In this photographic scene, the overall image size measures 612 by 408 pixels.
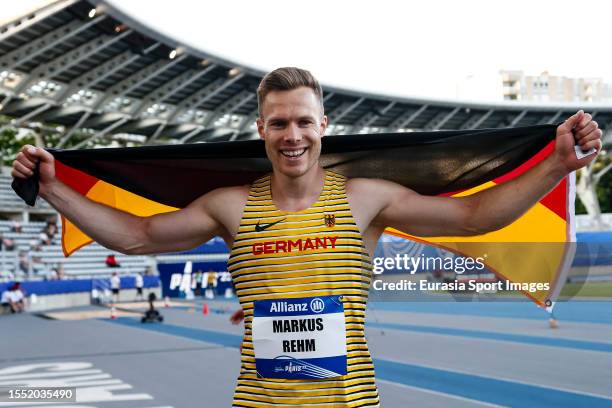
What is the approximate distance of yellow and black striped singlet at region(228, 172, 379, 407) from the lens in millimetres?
2900

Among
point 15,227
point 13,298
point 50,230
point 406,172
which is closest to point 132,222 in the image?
point 406,172

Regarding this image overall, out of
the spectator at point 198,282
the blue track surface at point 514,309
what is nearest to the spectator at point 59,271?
the spectator at point 198,282

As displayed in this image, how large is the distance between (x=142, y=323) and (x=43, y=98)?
23.6 meters

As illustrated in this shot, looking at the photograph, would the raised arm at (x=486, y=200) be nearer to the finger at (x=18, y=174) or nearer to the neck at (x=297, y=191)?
the neck at (x=297, y=191)

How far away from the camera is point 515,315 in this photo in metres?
20.0

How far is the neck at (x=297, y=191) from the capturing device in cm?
303

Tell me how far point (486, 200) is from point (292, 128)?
0.82 m

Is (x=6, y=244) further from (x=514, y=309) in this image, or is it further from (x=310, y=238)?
(x=310, y=238)

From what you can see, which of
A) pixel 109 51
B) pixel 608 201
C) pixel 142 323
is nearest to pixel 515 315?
pixel 142 323

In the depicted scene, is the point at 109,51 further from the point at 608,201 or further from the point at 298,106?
the point at 608,201

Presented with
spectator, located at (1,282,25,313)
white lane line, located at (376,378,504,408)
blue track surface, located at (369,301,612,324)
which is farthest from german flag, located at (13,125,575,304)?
spectator, located at (1,282,25,313)

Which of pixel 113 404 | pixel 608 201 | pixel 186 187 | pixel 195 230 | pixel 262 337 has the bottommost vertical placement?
pixel 113 404

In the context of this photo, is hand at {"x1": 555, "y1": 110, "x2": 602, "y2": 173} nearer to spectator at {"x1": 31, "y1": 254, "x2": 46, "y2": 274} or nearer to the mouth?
the mouth

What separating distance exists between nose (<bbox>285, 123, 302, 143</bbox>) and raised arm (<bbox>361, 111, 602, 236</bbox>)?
39 centimetres
